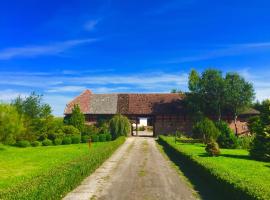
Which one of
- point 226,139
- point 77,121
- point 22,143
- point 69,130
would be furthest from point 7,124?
point 226,139

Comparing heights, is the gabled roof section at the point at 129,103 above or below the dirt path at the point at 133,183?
above

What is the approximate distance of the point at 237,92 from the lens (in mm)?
59750

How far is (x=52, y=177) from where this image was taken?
15789 millimetres

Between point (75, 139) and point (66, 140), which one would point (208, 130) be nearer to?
point (75, 139)

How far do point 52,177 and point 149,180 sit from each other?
632 centimetres

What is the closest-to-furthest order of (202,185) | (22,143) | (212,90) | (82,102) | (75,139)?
(202,185), (22,143), (75,139), (212,90), (82,102)

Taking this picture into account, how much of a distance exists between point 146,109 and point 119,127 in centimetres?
1021

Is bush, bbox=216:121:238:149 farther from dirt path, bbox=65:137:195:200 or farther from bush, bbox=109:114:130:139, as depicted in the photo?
dirt path, bbox=65:137:195:200

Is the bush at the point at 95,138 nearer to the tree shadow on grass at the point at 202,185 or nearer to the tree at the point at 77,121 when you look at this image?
the tree at the point at 77,121

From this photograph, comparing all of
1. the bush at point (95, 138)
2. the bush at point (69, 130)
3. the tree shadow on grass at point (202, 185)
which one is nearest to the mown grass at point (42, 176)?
the tree shadow on grass at point (202, 185)

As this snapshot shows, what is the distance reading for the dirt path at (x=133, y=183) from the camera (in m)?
16.3

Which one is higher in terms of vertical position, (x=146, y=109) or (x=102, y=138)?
(x=146, y=109)

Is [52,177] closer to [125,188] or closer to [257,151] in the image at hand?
[125,188]

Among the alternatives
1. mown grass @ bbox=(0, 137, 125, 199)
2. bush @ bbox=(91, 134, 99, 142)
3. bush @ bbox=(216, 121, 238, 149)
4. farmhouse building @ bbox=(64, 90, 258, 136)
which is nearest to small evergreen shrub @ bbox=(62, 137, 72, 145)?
bush @ bbox=(91, 134, 99, 142)
